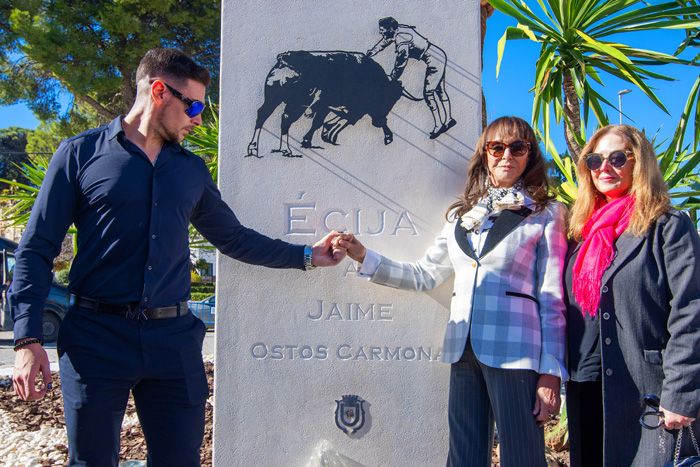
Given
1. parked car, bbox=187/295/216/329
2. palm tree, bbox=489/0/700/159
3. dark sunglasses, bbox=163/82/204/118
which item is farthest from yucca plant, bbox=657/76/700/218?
parked car, bbox=187/295/216/329

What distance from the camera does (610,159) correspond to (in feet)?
8.44

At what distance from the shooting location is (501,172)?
2.78 metres

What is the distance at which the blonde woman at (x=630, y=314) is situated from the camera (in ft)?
7.41

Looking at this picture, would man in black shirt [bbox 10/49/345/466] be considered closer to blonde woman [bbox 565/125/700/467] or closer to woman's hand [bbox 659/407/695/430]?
blonde woman [bbox 565/125/700/467]

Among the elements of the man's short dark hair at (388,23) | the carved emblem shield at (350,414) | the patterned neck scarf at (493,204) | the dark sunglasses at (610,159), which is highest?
the man's short dark hair at (388,23)

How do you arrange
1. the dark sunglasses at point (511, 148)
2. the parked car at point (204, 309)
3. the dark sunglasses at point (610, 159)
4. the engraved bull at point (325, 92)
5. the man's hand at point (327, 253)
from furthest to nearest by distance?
the parked car at point (204, 309), the engraved bull at point (325, 92), the man's hand at point (327, 253), the dark sunglasses at point (511, 148), the dark sunglasses at point (610, 159)

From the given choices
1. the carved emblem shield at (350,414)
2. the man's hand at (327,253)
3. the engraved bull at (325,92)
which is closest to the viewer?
the man's hand at (327,253)

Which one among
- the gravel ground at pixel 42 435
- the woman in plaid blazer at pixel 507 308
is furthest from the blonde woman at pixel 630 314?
the gravel ground at pixel 42 435

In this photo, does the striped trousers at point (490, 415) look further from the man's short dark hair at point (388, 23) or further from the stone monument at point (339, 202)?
the man's short dark hair at point (388, 23)

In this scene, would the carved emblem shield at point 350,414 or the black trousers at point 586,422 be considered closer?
the black trousers at point 586,422

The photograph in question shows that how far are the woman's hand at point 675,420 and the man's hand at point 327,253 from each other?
4.86ft

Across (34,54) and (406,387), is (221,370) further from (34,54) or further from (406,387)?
(34,54)

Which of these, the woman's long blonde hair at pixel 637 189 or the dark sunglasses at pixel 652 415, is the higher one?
the woman's long blonde hair at pixel 637 189

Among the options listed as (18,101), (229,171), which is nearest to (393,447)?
(229,171)
